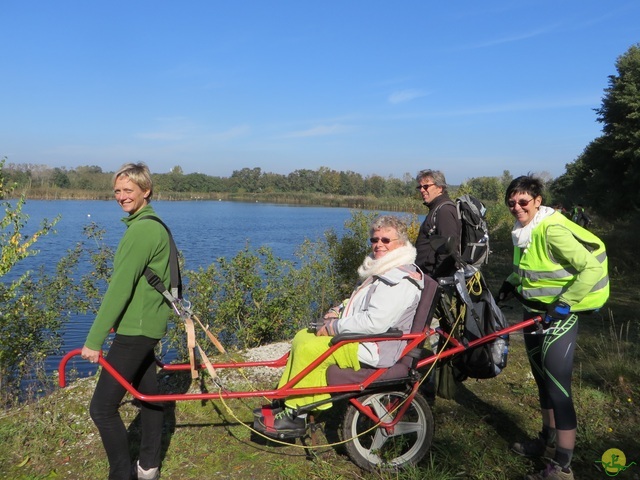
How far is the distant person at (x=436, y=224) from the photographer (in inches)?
179

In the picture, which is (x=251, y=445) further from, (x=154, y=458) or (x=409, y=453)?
(x=409, y=453)

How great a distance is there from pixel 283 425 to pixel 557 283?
203 cm

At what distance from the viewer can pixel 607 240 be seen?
56.9 feet

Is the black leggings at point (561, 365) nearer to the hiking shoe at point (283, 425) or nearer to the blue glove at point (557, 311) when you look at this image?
the blue glove at point (557, 311)

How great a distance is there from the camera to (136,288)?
120 inches

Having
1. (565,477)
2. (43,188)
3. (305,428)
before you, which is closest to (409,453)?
(305,428)

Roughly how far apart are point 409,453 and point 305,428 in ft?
2.56

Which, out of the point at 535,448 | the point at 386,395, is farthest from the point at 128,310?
the point at 535,448

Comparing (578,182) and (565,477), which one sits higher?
(578,182)

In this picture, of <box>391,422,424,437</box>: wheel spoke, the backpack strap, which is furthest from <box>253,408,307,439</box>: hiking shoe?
the backpack strap

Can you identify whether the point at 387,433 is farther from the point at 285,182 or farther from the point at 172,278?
the point at 285,182

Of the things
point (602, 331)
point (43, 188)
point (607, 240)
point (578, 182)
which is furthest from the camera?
point (43, 188)

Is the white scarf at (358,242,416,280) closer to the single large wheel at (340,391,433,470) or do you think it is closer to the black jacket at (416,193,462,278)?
the single large wheel at (340,391,433,470)

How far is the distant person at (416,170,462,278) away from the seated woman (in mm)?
1023
